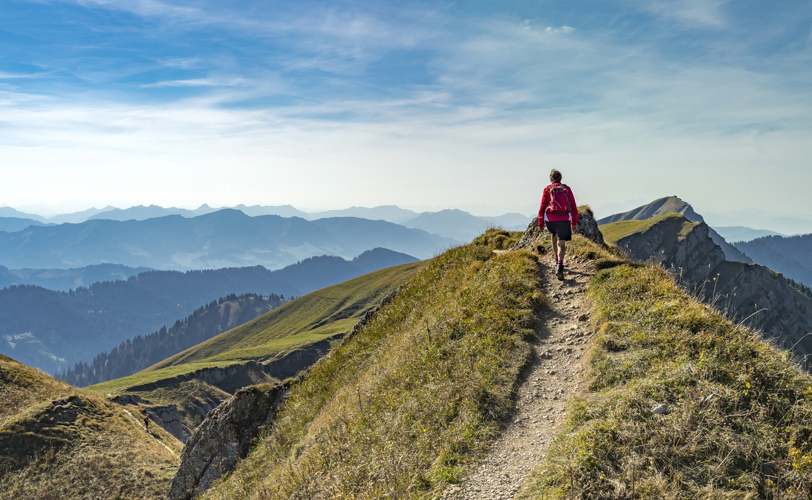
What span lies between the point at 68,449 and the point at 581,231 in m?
39.6

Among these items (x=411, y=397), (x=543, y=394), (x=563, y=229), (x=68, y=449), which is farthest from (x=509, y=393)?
(x=68, y=449)

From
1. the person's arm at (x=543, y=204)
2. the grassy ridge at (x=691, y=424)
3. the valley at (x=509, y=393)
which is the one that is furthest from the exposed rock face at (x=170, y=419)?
the grassy ridge at (x=691, y=424)

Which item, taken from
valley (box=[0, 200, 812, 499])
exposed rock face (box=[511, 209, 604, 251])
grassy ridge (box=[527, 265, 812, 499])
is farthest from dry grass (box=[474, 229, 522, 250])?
grassy ridge (box=[527, 265, 812, 499])

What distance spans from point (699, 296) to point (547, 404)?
20.5 feet

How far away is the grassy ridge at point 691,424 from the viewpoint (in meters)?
6.15

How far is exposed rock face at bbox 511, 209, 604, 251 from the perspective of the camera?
20609 mm

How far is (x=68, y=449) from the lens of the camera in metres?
31.1

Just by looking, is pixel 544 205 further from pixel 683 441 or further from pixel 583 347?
pixel 683 441

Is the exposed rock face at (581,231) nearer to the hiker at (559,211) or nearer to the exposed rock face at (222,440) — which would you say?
the hiker at (559,211)

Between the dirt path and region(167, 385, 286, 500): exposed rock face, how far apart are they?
47.4 ft

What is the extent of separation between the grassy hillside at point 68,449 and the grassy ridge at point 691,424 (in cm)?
3278

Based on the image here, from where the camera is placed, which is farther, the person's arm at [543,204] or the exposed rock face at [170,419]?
the exposed rock face at [170,419]

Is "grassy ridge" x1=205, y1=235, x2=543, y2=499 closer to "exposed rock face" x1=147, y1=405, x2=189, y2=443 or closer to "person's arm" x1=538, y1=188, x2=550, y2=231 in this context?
"person's arm" x1=538, y1=188, x2=550, y2=231

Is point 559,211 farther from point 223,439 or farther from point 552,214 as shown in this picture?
point 223,439
